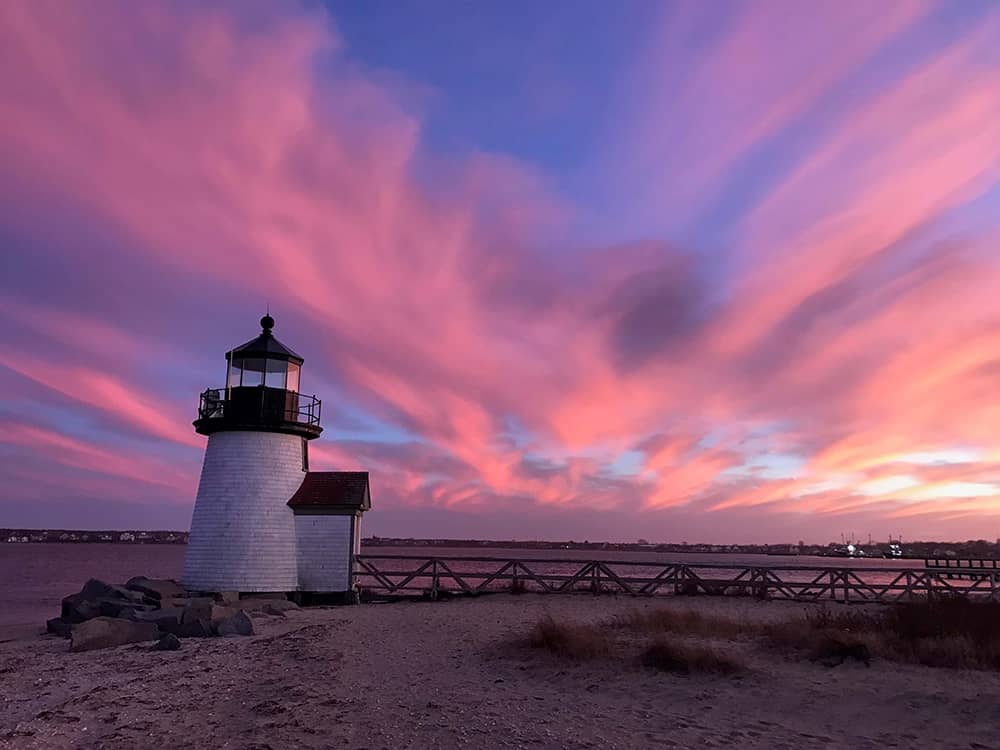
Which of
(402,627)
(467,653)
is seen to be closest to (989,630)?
(467,653)

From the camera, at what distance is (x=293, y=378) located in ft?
75.6

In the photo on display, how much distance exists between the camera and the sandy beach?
8148mm

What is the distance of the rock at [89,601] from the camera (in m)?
18.4

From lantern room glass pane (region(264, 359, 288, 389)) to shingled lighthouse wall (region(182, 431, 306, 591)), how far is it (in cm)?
152

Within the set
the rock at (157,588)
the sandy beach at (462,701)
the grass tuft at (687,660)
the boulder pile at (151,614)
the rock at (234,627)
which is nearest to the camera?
the sandy beach at (462,701)

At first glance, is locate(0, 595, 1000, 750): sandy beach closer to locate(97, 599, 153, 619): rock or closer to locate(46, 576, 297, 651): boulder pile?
locate(46, 576, 297, 651): boulder pile

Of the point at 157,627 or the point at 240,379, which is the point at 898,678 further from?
the point at 240,379

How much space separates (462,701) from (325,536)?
13.8 metres

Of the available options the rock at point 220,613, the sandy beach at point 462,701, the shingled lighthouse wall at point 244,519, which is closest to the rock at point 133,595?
the shingled lighthouse wall at point 244,519

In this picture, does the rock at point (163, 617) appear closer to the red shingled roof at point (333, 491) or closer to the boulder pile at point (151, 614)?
the boulder pile at point (151, 614)

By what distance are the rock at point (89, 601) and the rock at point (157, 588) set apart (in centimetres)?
63

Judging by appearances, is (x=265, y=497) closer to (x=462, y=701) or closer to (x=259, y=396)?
(x=259, y=396)

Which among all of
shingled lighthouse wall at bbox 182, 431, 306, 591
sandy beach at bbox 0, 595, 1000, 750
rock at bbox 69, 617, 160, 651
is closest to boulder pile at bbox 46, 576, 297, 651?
rock at bbox 69, 617, 160, 651

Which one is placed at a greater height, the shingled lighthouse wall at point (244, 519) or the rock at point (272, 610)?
the shingled lighthouse wall at point (244, 519)
